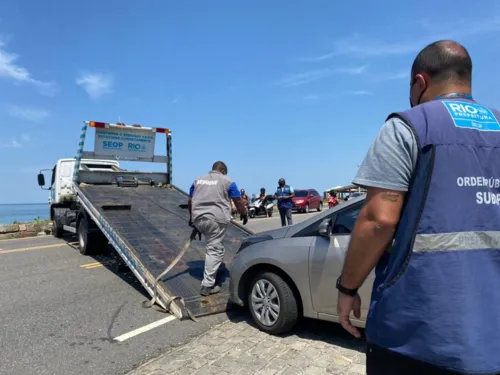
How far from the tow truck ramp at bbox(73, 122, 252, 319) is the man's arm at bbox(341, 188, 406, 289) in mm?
3888

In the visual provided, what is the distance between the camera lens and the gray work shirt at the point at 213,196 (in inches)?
227

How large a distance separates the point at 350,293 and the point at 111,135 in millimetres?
9411

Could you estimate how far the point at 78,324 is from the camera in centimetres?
500

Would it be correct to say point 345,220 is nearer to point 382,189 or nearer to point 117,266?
point 382,189

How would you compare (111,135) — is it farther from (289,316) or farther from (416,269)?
(416,269)

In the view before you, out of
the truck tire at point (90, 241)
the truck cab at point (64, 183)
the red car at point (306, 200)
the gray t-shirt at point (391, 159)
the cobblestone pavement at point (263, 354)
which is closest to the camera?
the gray t-shirt at point (391, 159)

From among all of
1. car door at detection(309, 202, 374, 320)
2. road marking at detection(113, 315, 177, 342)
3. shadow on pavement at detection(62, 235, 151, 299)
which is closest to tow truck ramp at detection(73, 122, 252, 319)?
road marking at detection(113, 315, 177, 342)

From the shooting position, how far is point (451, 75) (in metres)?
1.69

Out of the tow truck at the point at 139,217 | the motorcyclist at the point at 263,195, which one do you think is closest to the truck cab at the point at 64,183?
the tow truck at the point at 139,217

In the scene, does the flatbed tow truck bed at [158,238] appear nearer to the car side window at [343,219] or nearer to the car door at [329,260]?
the car door at [329,260]

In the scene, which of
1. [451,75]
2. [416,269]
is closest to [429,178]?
[416,269]

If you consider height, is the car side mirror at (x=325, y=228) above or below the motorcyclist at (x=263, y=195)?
below

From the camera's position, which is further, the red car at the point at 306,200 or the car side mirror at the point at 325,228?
the red car at the point at 306,200

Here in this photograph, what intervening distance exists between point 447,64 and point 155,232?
21.2ft
